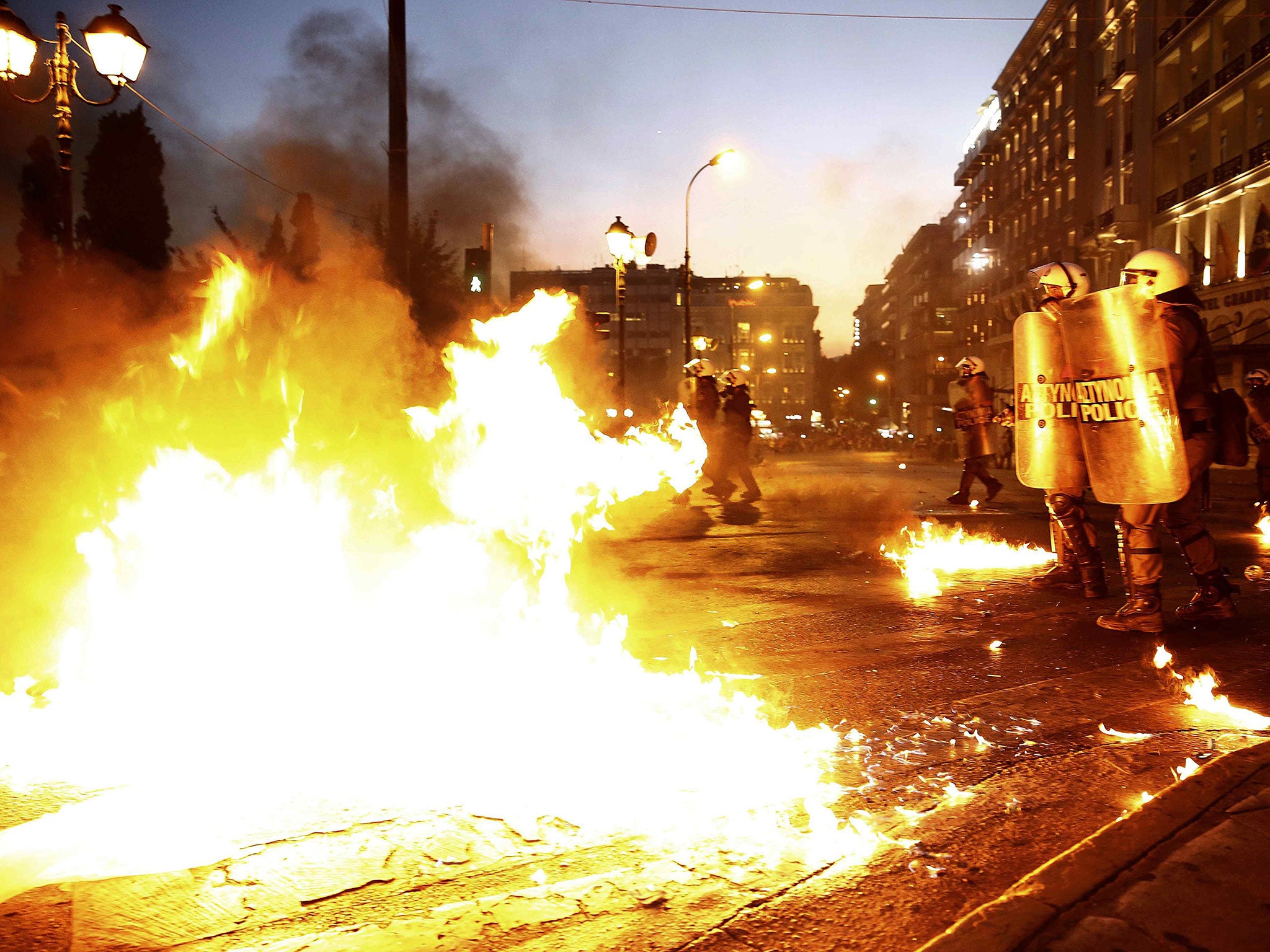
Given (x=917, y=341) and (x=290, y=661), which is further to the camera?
(x=917, y=341)

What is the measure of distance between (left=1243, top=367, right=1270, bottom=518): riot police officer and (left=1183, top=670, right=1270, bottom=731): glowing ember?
8.38 meters

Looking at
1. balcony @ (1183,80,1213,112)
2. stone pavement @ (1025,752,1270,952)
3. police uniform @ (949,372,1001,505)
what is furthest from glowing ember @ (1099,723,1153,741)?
balcony @ (1183,80,1213,112)

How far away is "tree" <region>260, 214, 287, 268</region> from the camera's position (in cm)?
1780

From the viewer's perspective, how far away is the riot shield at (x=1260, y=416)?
11.6 m

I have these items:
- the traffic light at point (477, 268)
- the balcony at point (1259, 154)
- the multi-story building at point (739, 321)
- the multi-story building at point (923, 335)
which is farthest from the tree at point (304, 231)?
the multi-story building at point (739, 321)

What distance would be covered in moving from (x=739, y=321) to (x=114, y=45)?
4802 inches

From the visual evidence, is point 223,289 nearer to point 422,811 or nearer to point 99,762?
point 99,762

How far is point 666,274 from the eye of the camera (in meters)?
128

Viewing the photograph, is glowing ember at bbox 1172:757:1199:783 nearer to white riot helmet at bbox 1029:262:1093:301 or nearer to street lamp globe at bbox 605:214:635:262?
white riot helmet at bbox 1029:262:1093:301

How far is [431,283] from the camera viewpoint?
71.8 ft

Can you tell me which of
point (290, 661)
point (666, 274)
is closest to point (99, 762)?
point (290, 661)

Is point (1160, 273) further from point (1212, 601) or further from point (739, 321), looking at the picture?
point (739, 321)

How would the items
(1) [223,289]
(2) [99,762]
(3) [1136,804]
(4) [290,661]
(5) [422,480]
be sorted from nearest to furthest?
(3) [1136,804] < (2) [99,762] < (4) [290,661] < (1) [223,289] < (5) [422,480]

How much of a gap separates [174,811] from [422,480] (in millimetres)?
9498
